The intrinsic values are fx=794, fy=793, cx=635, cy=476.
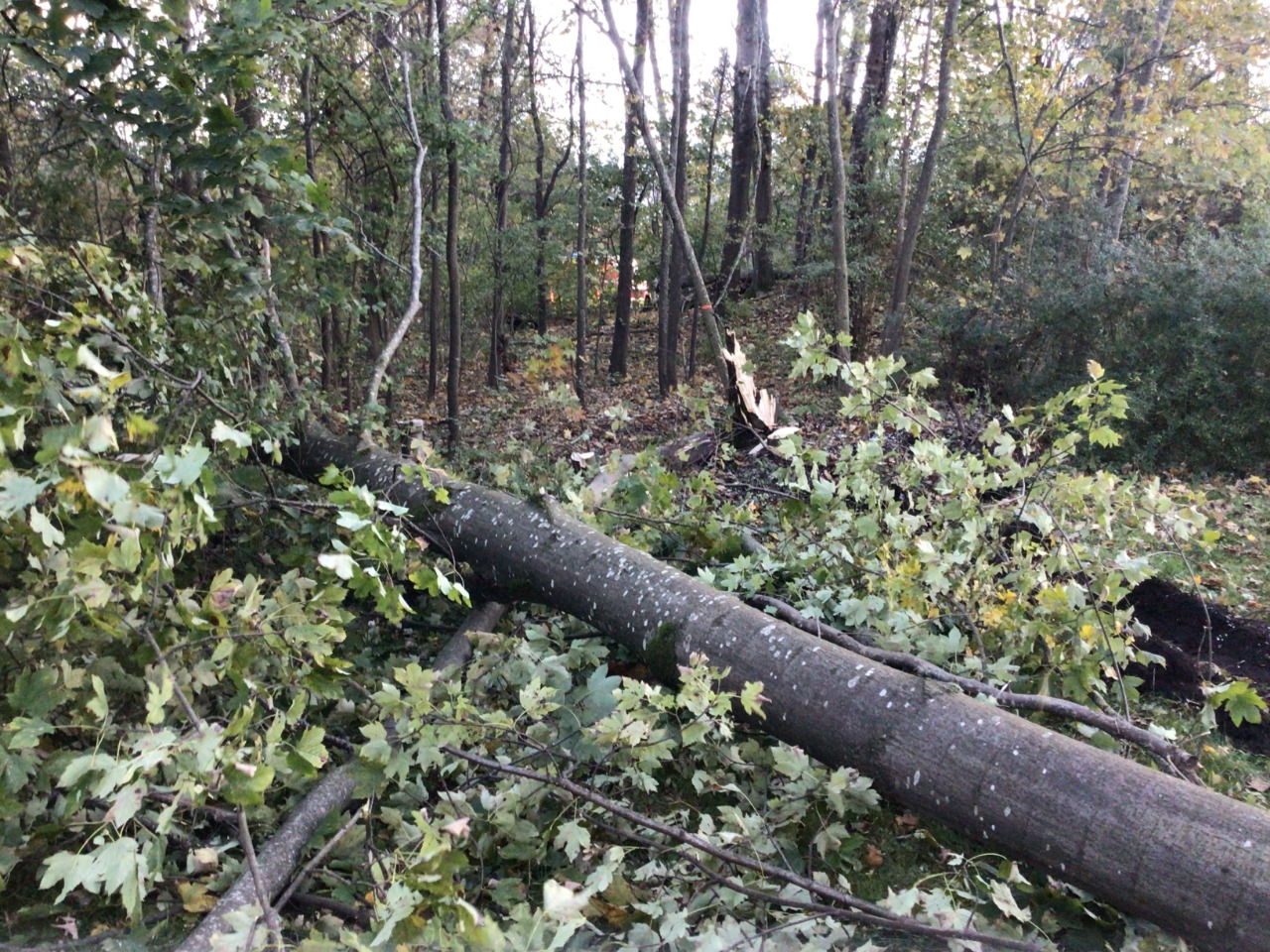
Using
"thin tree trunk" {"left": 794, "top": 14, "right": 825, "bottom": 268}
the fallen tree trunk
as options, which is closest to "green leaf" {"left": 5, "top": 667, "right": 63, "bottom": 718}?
the fallen tree trunk

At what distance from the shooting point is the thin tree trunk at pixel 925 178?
356 inches

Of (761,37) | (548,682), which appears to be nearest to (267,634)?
(548,682)

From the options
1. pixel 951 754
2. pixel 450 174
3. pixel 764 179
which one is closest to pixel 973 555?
pixel 951 754

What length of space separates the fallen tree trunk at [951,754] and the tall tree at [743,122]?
432 inches

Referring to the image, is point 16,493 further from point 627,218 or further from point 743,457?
point 627,218

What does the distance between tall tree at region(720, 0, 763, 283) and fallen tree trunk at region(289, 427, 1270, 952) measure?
11.0 metres

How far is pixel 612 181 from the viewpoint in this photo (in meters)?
16.7

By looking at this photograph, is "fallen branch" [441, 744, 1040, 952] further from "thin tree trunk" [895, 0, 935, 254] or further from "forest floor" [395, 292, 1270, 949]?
"thin tree trunk" [895, 0, 935, 254]

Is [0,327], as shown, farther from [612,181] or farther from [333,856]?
[612,181]

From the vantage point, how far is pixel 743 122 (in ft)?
48.0

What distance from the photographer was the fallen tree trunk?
1849 millimetres

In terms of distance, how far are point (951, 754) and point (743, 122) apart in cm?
1441

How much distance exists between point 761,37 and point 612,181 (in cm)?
461

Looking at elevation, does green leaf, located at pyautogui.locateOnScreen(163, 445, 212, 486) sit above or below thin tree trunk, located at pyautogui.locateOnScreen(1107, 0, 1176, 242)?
below
